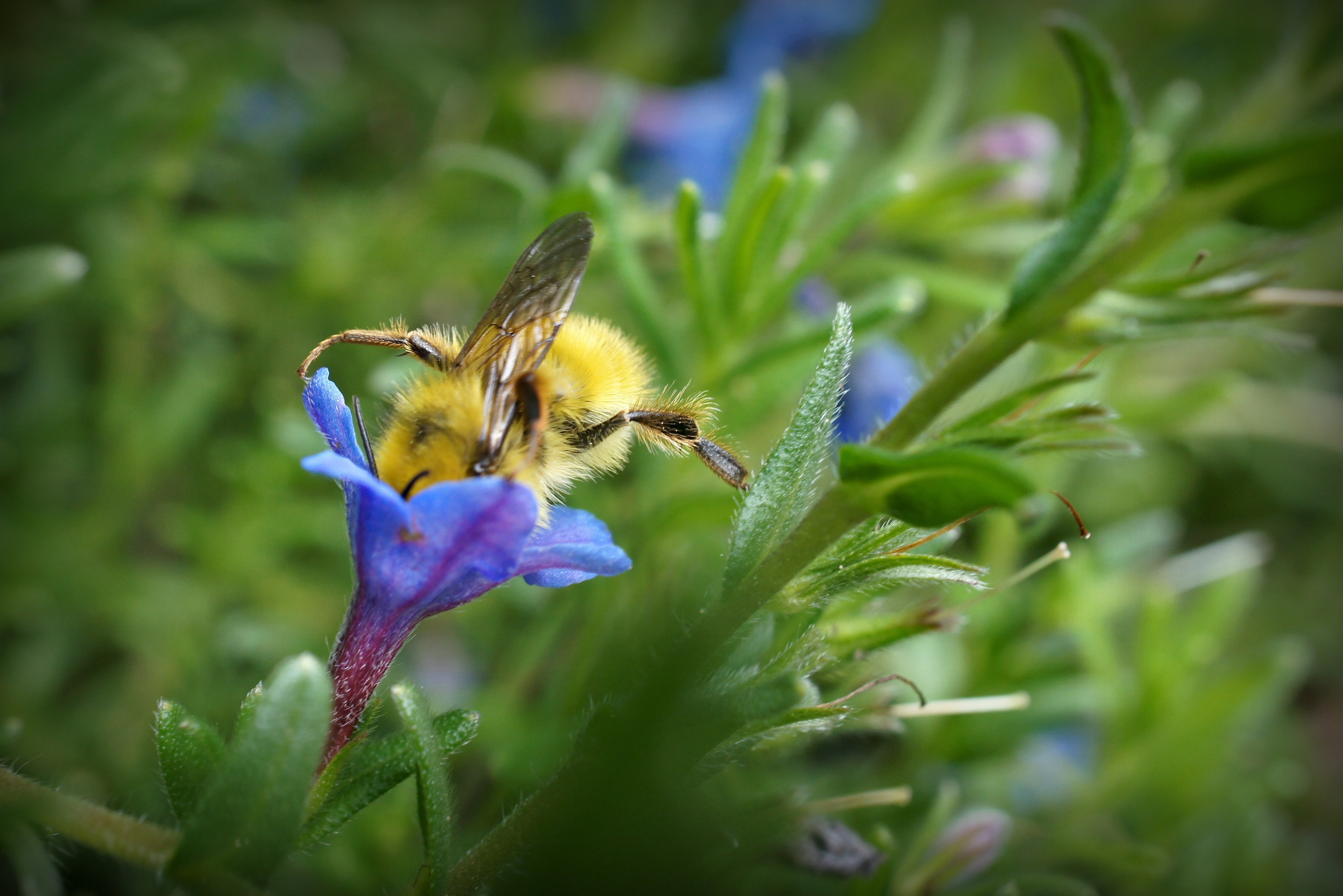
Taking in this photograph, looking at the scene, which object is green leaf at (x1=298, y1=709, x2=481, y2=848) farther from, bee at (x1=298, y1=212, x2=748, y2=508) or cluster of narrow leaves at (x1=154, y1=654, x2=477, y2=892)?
bee at (x1=298, y1=212, x2=748, y2=508)

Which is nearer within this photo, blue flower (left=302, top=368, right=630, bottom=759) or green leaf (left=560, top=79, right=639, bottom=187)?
blue flower (left=302, top=368, right=630, bottom=759)

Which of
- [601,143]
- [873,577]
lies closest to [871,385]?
[601,143]

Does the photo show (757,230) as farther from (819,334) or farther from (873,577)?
(873,577)

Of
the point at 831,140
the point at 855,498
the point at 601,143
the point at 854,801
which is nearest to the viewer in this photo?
the point at 855,498

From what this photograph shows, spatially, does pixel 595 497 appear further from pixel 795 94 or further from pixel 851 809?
pixel 795 94

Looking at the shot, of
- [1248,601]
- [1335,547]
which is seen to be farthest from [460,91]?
[1335,547]

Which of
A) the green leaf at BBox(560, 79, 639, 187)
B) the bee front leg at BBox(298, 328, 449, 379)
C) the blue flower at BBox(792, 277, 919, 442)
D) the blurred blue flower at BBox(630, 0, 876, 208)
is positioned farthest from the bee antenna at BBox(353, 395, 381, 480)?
the blurred blue flower at BBox(630, 0, 876, 208)

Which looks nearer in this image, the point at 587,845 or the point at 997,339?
the point at 587,845
